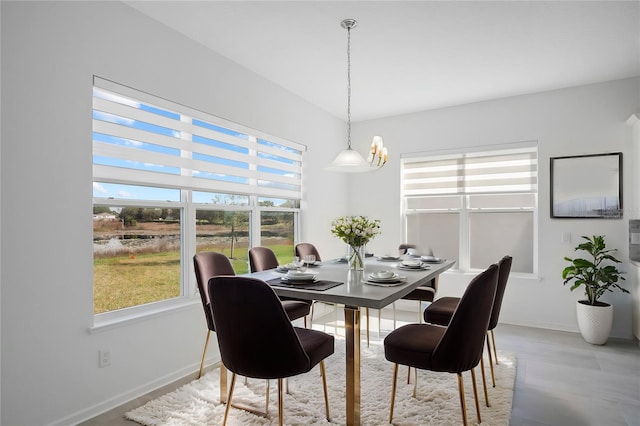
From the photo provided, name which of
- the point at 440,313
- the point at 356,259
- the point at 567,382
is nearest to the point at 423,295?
the point at 440,313

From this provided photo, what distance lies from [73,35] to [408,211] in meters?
4.14

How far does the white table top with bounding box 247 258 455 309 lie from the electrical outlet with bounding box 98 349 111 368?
3.50 feet

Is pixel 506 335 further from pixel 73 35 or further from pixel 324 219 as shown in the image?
pixel 73 35

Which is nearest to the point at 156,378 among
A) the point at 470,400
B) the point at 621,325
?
the point at 470,400

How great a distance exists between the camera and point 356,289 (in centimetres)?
211

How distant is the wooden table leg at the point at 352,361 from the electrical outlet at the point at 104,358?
1.55m

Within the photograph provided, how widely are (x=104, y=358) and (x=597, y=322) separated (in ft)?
13.8

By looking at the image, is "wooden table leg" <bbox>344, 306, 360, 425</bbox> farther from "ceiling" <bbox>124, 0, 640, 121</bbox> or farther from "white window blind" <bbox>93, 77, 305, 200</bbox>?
"ceiling" <bbox>124, 0, 640, 121</bbox>

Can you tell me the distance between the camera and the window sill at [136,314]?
2.42 meters

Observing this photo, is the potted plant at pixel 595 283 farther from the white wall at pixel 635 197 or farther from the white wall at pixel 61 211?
the white wall at pixel 61 211

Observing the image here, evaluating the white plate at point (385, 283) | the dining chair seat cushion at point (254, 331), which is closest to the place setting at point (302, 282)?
the white plate at point (385, 283)

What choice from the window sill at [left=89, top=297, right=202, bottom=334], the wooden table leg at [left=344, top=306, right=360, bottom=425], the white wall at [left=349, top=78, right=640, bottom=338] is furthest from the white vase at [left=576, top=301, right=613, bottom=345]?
the window sill at [left=89, top=297, right=202, bottom=334]

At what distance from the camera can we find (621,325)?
382 centimetres

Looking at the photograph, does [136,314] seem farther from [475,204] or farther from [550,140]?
[550,140]
